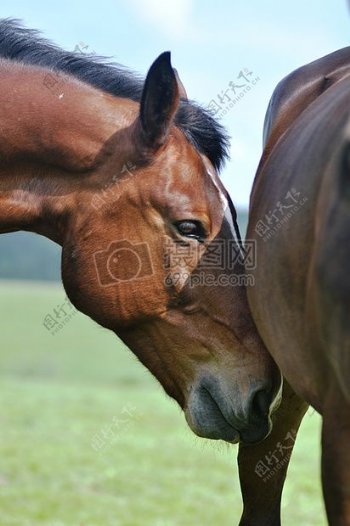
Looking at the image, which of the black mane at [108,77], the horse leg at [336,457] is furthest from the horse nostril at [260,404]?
the horse leg at [336,457]

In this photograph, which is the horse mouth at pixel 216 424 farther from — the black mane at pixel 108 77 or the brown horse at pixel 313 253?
the black mane at pixel 108 77

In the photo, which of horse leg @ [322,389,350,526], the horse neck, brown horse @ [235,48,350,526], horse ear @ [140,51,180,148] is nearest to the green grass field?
the horse neck

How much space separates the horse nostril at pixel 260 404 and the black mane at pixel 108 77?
1088mm

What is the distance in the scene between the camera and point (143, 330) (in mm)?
4020

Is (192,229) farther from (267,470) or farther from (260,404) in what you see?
(267,470)

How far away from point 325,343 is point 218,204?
1614 mm

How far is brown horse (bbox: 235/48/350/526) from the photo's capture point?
90.4 inches

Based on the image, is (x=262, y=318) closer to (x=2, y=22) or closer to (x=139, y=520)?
(x=2, y=22)

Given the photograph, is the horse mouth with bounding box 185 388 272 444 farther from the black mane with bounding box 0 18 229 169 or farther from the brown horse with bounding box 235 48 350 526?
the black mane with bounding box 0 18 229 169

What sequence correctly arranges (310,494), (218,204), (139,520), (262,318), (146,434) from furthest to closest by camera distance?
(146,434) → (310,494) → (139,520) → (218,204) → (262,318)

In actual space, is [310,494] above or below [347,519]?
below

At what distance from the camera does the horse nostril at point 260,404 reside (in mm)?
3748

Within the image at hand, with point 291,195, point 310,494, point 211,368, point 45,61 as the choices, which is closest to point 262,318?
point 291,195

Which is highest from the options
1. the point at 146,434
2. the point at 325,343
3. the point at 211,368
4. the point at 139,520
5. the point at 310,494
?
the point at 325,343
